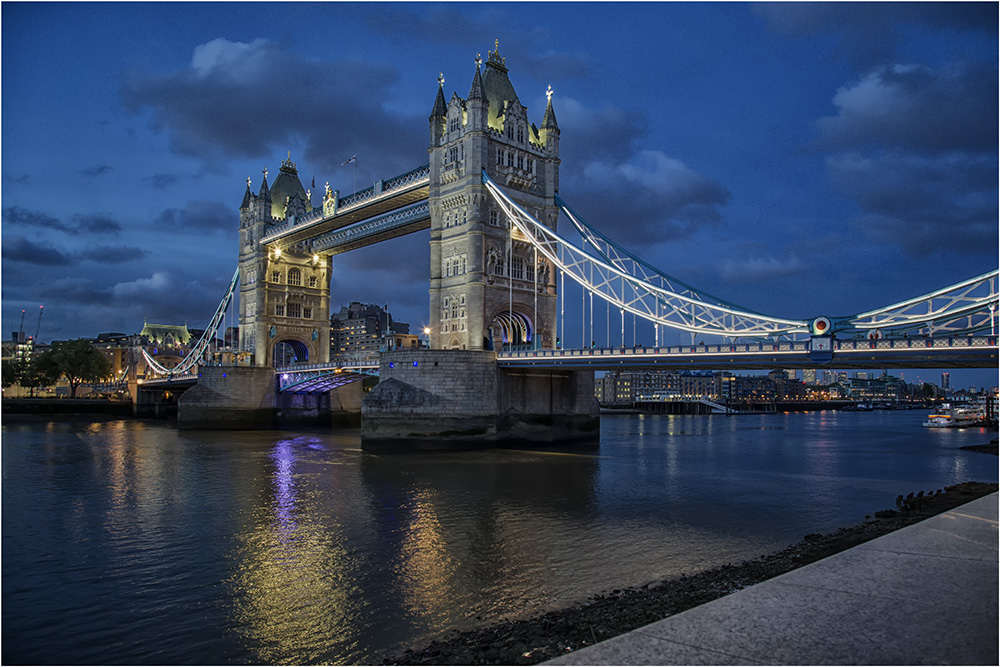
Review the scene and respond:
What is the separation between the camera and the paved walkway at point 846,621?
5.88 meters

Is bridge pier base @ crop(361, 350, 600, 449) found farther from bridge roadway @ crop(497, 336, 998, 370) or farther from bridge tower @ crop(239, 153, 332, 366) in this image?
bridge tower @ crop(239, 153, 332, 366)

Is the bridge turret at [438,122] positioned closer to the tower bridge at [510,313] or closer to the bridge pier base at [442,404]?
the tower bridge at [510,313]

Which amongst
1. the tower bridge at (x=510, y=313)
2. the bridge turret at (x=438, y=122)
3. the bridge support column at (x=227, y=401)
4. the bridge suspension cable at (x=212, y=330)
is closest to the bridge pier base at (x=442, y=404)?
the tower bridge at (x=510, y=313)

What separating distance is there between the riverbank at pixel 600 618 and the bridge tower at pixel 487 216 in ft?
95.4

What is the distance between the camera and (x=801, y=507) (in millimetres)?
21750

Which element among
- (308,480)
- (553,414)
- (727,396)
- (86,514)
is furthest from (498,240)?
(727,396)

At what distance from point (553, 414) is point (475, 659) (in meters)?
33.5

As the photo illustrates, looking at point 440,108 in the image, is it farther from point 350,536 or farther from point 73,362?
point 73,362

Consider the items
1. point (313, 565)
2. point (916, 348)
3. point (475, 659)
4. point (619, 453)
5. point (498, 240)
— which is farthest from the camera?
point (498, 240)

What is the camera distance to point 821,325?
93.3 ft

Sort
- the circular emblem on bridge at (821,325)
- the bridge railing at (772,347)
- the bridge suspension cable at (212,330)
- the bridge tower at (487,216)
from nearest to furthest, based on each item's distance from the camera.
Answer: the bridge railing at (772,347) < the circular emblem on bridge at (821,325) < the bridge tower at (487,216) < the bridge suspension cable at (212,330)

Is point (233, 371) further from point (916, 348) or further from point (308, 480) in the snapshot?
point (916, 348)

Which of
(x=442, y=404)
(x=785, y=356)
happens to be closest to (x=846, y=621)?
(x=785, y=356)

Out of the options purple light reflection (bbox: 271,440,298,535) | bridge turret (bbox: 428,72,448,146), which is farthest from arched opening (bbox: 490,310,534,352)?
purple light reflection (bbox: 271,440,298,535)
